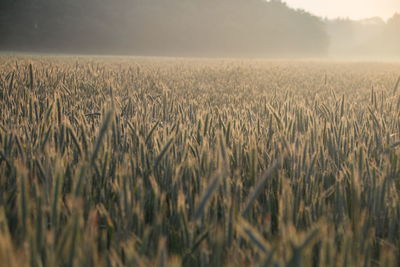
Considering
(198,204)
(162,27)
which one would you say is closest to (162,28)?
(162,27)

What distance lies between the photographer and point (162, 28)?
33.5 meters

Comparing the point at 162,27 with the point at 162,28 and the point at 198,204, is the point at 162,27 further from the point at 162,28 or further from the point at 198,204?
the point at 198,204

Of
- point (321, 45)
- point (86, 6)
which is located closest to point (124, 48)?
point (86, 6)

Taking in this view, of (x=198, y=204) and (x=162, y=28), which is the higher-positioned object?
(x=162, y=28)

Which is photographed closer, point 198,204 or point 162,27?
point 198,204

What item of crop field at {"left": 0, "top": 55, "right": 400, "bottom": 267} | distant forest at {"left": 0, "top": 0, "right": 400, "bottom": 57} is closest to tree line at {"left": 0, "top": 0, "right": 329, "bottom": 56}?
distant forest at {"left": 0, "top": 0, "right": 400, "bottom": 57}

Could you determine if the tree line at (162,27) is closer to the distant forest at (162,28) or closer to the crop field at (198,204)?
the distant forest at (162,28)

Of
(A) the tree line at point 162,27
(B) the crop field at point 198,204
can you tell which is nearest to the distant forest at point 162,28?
(A) the tree line at point 162,27

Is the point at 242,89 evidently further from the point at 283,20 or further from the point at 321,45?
the point at 321,45

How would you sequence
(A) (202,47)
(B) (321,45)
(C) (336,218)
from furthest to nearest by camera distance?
(B) (321,45), (A) (202,47), (C) (336,218)

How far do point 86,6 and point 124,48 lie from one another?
4525mm

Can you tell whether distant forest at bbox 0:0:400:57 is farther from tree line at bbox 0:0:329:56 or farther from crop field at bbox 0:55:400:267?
crop field at bbox 0:55:400:267

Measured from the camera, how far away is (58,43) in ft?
91.2

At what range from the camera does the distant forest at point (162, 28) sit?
1055 inches
